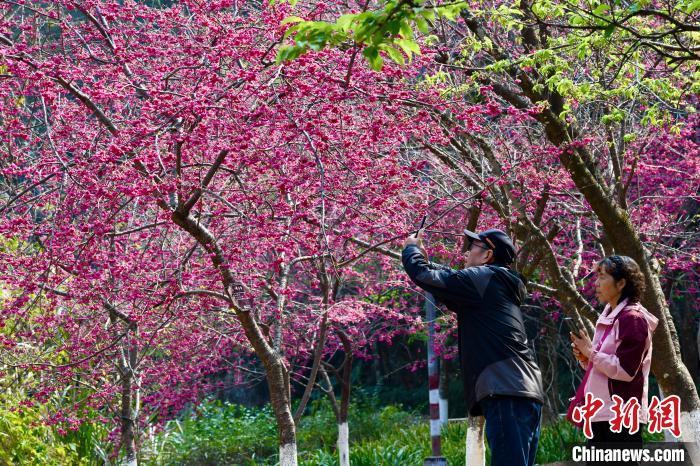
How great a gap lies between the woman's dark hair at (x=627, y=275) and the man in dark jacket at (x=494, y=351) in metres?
0.61

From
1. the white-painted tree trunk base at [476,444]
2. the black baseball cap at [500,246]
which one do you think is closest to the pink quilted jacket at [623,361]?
the black baseball cap at [500,246]

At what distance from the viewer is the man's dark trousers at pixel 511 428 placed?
155 inches

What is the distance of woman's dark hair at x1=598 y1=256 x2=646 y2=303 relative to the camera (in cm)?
458

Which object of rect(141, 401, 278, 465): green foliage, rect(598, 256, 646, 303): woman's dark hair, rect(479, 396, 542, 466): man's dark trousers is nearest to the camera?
rect(479, 396, 542, 466): man's dark trousers

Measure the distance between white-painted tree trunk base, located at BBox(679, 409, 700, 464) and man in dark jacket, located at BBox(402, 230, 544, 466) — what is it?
419cm

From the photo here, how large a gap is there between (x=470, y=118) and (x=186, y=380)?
19.6 feet

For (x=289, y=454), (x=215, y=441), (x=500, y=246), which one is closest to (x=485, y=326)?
(x=500, y=246)

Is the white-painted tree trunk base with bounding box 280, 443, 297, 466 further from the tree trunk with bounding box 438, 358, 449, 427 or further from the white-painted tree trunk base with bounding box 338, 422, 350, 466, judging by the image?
the tree trunk with bounding box 438, 358, 449, 427

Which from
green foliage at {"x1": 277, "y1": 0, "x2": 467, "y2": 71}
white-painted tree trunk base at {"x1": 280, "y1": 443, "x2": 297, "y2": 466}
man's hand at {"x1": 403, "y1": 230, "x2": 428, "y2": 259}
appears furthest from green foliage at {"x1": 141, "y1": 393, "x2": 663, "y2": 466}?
green foliage at {"x1": 277, "y1": 0, "x2": 467, "y2": 71}

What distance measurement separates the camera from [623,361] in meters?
4.34

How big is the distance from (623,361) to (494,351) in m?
0.73

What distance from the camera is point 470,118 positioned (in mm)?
6039

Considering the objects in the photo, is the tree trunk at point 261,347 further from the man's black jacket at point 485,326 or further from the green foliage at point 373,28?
the green foliage at point 373,28

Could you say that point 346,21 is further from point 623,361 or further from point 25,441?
point 25,441
